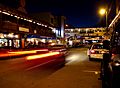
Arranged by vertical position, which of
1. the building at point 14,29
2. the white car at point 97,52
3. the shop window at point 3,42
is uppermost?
the building at point 14,29

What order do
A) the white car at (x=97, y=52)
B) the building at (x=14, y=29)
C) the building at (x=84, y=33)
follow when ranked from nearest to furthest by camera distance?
the white car at (x=97, y=52) → the building at (x=14, y=29) → the building at (x=84, y=33)

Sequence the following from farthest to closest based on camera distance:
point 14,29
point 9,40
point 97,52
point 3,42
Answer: point 9,40
point 14,29
point 3,42
point 97,52

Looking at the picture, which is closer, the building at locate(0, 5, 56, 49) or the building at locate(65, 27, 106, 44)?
the building at locate(0, 5, 56, 49)

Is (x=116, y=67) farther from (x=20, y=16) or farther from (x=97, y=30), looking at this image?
(x=97, y=30)

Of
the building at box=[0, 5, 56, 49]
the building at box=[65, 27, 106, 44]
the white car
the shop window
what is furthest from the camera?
the building at box=[65, 27, 106, 44]

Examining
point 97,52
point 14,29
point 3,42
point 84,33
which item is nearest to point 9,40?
point 3,42

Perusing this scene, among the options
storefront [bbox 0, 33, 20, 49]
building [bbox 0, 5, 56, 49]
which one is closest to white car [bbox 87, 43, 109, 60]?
building [bbox 0, 5, 56, 49]

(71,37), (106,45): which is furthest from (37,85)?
(71,37)

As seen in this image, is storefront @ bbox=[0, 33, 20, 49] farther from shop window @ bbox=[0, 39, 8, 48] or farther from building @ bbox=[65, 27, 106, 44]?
building @ bbox=[65, 27, 106, 44]

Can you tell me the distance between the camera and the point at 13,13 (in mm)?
37812

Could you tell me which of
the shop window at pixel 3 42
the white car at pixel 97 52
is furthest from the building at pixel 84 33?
the white car at pixel 97 52

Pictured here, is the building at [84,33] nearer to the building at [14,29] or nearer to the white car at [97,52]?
the building at [14,29]

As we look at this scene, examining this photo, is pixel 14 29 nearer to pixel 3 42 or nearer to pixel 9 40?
pixel 9 40

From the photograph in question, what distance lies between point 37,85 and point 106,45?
3912 mm
